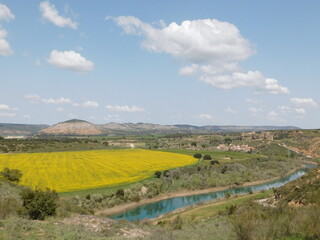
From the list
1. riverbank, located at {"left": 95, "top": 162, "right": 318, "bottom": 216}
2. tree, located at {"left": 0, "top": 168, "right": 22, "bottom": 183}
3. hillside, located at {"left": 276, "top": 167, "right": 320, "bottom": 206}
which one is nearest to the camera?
hillside, located at {"left": 276, "top": 167, "right": 320, "bottom": 206}

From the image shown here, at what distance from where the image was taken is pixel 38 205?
19.4 m

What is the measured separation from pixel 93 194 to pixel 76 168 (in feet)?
79.4

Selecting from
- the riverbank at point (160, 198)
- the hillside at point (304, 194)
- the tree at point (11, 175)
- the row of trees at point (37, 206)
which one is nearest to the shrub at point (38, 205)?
the row of trees at point (37, 206)

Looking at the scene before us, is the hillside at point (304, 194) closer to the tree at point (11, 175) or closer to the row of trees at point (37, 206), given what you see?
the row of trees at point (37, 206)

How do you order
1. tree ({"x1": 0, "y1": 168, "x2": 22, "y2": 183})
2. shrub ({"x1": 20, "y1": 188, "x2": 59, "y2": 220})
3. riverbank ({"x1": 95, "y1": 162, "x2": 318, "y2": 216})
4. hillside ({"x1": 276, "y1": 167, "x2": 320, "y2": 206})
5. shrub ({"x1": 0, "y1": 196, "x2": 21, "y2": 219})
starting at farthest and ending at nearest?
tree ({"x1": 0, "y1": 168, "x2": 22, "y2": 183}) < riverbank ({"x1": 95, "y1": 162, "x2": 318, "y2": 216}) < hillside ({"x1": 276, "y1": 167, "x2": 320, "y2": 206}) < shrub ({"x1": 20, "y1": 188, "x2": 59, "y2": 220}) < shrub ({"x1": 0, "y1": 196, "x2": 21, "y2": 219})

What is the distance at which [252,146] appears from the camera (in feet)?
470

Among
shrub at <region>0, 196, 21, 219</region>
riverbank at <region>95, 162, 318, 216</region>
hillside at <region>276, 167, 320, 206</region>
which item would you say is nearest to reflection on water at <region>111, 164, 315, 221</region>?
riverbank at <region>95, 162, 318, 216</region>

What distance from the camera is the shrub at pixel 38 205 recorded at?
19250 millimetres

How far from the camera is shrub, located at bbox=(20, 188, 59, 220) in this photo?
63.2ft

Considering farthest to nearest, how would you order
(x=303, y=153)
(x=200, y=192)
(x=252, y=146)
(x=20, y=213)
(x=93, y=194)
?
(x=252, y=146), (x=303, y=153), (x=200, y=192), (x=93, y=194), (x=20, y=213)

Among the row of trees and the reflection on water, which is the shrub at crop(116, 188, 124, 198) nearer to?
the reflection on water

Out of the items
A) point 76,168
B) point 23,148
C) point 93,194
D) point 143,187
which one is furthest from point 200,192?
point 23,148

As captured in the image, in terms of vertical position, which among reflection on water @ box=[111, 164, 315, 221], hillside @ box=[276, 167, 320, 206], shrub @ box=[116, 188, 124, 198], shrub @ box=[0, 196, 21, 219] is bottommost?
reflection on water @ box=[111, 164, 315, 221]

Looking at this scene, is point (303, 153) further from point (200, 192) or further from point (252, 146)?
point (200, 192)
